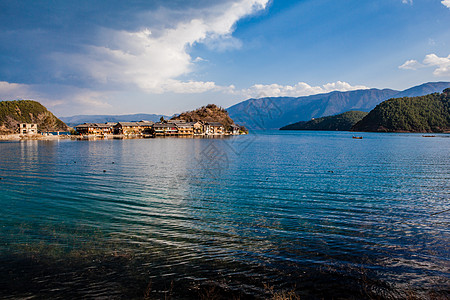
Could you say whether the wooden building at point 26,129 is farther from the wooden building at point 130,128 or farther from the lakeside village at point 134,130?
the wooden building at point 130,128

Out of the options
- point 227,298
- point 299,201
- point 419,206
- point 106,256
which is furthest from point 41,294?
point 419,206

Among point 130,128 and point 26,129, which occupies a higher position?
point 130,128

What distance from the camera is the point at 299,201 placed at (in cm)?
1705

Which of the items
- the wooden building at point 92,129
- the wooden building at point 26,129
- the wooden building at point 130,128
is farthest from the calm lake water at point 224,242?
the wooden building at point 92,129

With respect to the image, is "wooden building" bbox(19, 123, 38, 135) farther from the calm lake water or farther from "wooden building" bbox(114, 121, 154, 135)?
the calm lake water

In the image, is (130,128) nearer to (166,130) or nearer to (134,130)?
(134,130)

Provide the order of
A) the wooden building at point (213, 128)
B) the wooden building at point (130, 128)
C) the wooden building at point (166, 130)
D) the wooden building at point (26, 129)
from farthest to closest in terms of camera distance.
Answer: the wooden building at point (213, 128)
the wooden building at point (166, 130)
the wooden building at point (130, 128)
the wooden building at point (26, 129)

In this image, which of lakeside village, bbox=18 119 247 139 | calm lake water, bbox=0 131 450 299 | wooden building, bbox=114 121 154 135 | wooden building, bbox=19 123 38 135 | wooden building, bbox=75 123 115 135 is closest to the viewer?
calm lake water, bbox=0 131 450 299

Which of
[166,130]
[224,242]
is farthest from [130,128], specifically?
[224,242]

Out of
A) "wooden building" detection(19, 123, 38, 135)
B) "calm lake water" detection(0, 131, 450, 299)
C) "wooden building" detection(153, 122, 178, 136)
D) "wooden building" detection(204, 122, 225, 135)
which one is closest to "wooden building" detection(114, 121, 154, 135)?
"wooden building" detection(153, 122, 178, 136)

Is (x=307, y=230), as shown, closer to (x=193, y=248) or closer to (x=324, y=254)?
(x=324, y=254)

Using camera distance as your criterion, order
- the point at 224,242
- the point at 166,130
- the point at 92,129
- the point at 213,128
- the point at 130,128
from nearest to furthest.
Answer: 1. the point at 224,242
2. the point at 92,129
3. the point at 130,128
4. the point at 166,130
5. the point at 213,128

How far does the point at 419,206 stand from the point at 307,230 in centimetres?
959

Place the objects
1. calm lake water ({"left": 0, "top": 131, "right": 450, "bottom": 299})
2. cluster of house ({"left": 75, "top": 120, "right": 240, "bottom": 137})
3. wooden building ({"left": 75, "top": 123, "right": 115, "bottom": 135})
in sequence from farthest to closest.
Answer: cluster of house ({"left": 75, "top": 120, "right": 240, "bottom": 137})
wooden building ({"left": 75, "top": 123, "right": 115, "bottom": 135})
calm lake water ({"left": 0, "top": 131, "right": 450, "bottom": 299})
